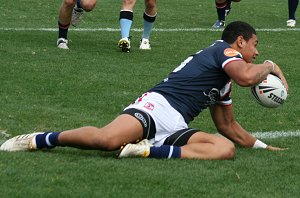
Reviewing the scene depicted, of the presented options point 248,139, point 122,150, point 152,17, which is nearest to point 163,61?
point 152,17

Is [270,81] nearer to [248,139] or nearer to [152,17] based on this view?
[248,139]

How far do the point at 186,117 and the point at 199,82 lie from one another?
11.5 inches

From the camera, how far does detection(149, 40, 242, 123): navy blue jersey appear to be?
6.76 meters

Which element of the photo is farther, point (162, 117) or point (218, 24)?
point (218, 24)

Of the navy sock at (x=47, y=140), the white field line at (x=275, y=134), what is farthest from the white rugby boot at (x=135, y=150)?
the white field line at (x=275, y=134)

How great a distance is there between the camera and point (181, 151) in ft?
21.0

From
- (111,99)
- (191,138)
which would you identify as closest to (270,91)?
(191,138)

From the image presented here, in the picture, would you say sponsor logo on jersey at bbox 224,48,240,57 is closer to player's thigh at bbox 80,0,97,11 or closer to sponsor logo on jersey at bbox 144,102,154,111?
sponsor logo on jersey at bbox 144,102,154,111

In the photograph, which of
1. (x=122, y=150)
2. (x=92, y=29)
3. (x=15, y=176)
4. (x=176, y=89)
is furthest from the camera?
(x=92, y=29)

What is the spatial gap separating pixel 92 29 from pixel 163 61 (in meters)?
2.96

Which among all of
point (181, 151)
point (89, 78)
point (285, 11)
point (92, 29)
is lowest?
point (285, 11)

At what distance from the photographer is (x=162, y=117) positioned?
6590mm

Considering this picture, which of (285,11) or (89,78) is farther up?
(89,78)

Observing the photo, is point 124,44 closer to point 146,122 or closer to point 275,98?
A: point 275,98
